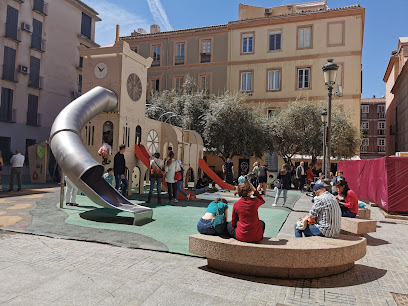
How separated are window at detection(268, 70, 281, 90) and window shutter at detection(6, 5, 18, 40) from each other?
20247 millimetres

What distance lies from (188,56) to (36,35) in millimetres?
12899

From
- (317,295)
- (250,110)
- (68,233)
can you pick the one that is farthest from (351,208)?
(250,110)

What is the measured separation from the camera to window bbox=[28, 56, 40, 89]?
27.3 m

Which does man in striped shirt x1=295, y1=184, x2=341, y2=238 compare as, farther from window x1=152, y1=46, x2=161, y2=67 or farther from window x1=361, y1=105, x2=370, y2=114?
window x1=361, y1=105, x2=370, y2=114

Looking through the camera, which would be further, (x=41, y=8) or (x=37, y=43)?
(x=41, y=8)

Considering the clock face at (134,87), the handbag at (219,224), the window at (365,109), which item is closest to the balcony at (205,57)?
the clock face at (134,87)

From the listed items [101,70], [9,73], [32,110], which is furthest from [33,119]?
[101,70]

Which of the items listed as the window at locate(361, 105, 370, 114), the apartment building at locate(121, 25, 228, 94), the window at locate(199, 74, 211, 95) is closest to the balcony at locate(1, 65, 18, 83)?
the apartment building at locate(121, 25, 228, 94)

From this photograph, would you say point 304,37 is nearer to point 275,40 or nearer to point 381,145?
point 275,40

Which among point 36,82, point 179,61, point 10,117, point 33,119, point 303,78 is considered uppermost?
point 179,61

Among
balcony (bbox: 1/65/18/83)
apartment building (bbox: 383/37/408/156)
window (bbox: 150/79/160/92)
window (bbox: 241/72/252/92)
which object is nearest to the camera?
balcony (bbox: 1/65/18/83)

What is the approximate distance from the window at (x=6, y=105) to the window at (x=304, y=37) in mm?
23012

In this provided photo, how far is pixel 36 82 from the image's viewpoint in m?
27.8

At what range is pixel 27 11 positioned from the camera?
88.7ft
